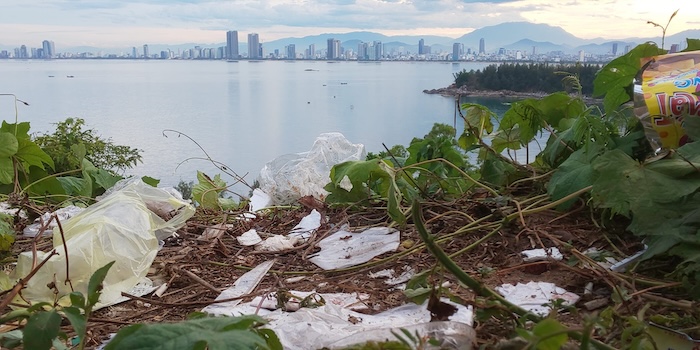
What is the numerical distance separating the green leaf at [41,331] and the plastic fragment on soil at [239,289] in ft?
1.56

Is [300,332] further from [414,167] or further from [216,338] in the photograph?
[414,167]

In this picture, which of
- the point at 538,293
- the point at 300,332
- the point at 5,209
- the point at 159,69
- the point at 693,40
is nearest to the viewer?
the point at 300,332

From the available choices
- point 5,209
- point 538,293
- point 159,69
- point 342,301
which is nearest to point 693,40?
point 538,293

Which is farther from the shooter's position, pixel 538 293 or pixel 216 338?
pixel 538 293

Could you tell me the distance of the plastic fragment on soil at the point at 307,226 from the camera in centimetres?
193

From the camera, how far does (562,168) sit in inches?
63.3

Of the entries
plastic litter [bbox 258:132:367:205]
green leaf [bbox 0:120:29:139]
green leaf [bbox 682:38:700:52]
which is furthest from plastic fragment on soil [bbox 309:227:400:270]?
green leaf [bbox 0:120:29:139]

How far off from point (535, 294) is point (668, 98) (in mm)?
680

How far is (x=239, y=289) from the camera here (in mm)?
1383

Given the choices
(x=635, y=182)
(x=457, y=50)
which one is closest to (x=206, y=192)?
(x=635, y=182)

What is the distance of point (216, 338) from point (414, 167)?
1321 mm

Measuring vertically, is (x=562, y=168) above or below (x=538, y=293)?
above

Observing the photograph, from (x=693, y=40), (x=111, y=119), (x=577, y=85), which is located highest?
(x=693, y=40)

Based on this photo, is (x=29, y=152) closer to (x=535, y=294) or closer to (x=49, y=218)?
(x=49, y=218)
